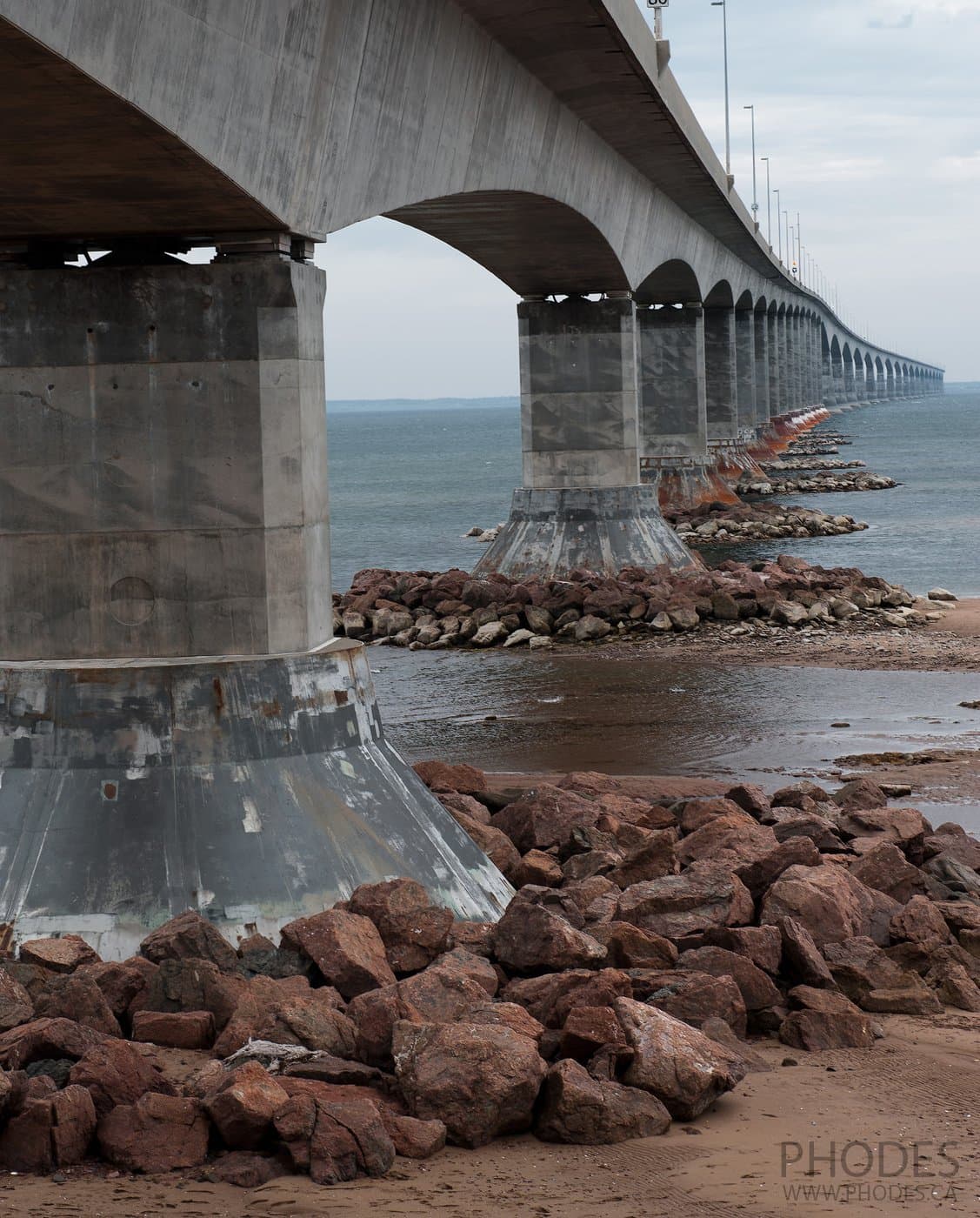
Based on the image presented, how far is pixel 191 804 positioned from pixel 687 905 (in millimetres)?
2623

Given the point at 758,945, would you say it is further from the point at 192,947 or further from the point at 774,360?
the point at 774,360

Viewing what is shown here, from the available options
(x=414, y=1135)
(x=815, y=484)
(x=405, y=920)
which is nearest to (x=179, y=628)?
(x=405, y=920)

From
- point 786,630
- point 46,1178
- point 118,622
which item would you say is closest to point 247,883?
point 118,622

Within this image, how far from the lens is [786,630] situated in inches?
915

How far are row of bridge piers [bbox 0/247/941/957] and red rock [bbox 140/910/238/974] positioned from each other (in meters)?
0.44

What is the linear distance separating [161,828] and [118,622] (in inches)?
50.7

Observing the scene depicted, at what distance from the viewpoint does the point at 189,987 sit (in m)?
7.38

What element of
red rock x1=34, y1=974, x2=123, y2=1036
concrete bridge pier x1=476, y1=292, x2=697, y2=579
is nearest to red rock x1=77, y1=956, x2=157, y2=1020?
red rock x1=34, y1=974, x2=123, y2=1036

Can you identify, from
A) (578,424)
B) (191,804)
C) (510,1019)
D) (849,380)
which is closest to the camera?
(510,1019)

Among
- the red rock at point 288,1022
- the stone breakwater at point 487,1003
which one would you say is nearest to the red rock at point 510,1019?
the stone breakwater at point 487,1003

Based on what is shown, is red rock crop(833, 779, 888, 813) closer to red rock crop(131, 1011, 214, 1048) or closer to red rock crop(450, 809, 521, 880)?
red rock crop(450, 809, 521, 880)

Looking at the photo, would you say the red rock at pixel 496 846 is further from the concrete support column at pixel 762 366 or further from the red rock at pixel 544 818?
the concrete support column at pixel 762 366

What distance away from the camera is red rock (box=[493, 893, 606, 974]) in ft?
24.9

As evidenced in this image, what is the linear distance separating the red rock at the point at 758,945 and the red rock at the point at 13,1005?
3.20m
